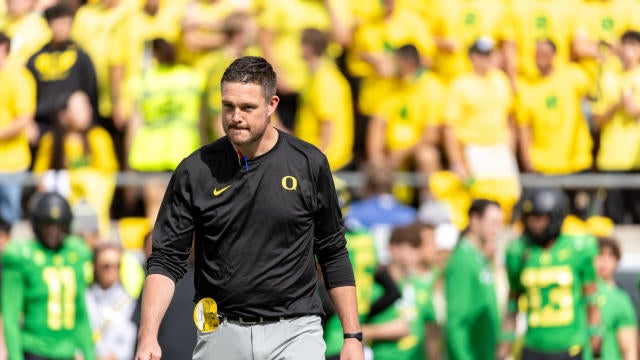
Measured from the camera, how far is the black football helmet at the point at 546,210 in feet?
34.3

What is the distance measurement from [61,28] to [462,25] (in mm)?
3651

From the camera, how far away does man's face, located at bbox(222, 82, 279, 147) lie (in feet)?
19.4

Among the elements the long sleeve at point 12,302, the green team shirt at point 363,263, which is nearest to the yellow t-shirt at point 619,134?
the green team shirt at point 363,263

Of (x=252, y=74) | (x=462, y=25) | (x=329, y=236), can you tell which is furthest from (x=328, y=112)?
(x=252, y=74)

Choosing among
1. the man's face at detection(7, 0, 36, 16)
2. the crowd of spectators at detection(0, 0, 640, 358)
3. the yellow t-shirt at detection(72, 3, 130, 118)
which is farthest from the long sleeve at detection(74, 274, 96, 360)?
the man's face at detection(7, 0, 36, 16)

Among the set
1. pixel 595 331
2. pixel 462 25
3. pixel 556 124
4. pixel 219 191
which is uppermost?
pixel 462 25

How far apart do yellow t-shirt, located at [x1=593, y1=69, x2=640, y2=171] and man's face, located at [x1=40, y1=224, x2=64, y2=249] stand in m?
5.06

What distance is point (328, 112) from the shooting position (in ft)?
40.8

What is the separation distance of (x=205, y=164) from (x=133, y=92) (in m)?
6.39

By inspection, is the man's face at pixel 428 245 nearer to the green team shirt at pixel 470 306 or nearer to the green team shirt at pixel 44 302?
the green team shirt at pixel 470 306

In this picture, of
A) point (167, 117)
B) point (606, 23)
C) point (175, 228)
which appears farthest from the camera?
point (606, 23)

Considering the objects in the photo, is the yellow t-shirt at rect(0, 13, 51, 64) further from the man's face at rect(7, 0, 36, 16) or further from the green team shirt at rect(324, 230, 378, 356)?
the green team shirt at rect(324, 230, 378, 356)

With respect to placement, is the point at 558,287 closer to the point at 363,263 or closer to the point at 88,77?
the point at 363,263

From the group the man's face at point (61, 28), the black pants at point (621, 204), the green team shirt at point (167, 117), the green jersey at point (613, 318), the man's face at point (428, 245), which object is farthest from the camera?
the man's face at point (61, 28)
